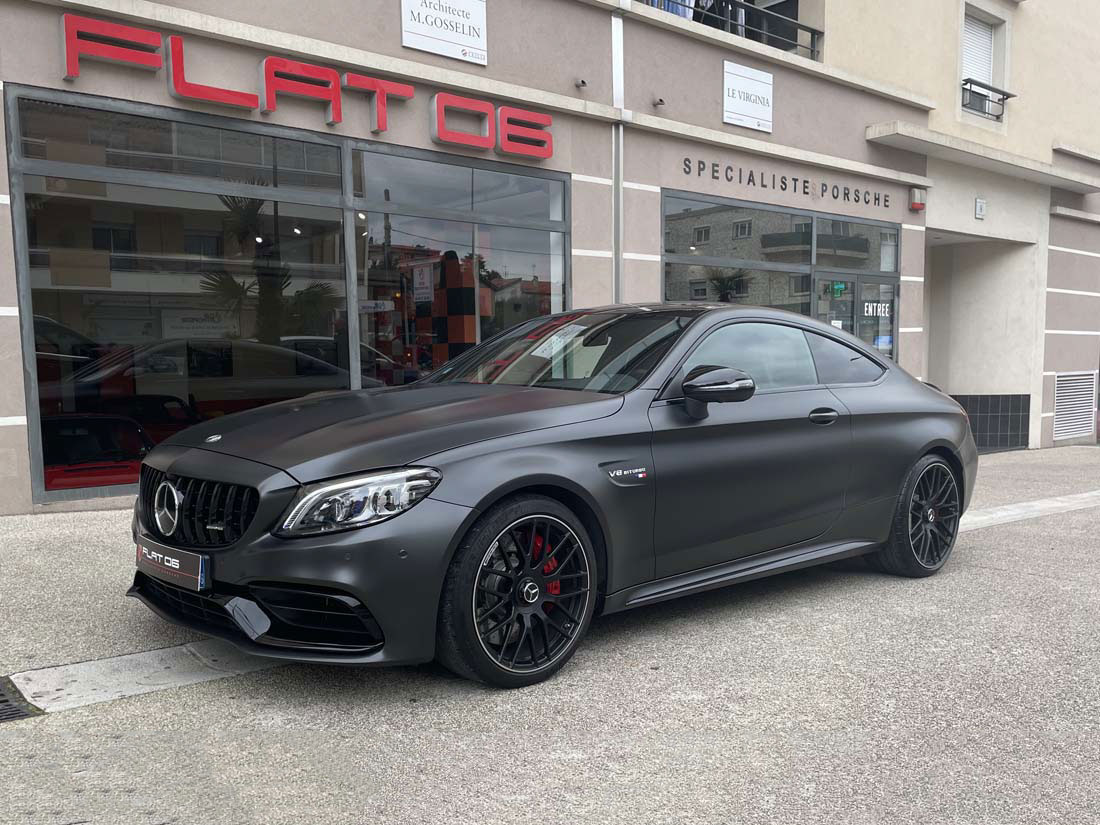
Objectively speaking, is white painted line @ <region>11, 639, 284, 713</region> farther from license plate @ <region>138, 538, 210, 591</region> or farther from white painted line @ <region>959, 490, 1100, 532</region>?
white painted line @ <region>959, 490, 1100, 532</region>

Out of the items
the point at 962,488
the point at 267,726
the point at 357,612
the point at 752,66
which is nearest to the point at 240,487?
the point at 357,612

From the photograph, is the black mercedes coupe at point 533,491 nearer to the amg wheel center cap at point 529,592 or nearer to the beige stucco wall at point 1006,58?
the amg wheel center cap at point 529,592

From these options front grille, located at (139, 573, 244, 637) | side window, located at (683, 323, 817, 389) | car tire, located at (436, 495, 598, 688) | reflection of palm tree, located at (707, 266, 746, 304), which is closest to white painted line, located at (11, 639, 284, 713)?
front grille, located at (139, 573, 244, 637)

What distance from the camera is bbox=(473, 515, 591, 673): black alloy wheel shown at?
337 centimetres

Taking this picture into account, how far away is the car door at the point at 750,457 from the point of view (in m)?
3.99

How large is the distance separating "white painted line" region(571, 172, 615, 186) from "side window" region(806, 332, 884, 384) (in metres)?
5.09

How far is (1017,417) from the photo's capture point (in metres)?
15.9

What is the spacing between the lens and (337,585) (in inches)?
121

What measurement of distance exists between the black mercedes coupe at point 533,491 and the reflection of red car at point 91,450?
3.43 metres

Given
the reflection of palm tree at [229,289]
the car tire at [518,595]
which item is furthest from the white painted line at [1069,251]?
the car tire at [518,595]

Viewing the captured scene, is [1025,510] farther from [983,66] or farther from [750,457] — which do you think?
[983,66]

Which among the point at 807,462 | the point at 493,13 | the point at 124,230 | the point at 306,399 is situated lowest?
the point at 807,462

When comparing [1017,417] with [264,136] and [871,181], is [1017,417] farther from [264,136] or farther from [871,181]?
[264,136]

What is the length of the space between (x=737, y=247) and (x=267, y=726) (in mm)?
9353
